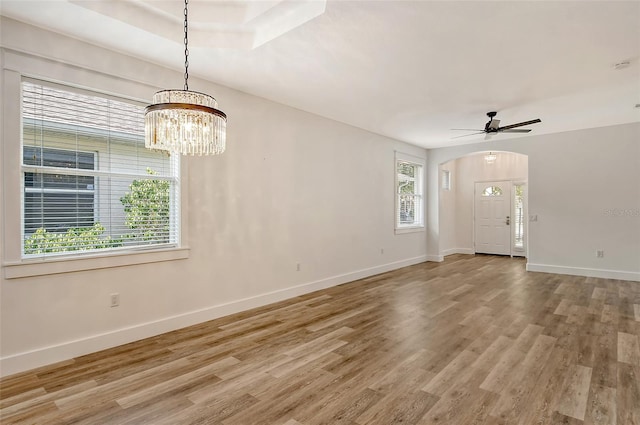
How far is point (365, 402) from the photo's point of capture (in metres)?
2.20

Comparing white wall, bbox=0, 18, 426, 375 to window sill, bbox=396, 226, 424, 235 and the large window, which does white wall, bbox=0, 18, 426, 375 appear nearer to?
window sill, bbox=396, 226, 424, 235

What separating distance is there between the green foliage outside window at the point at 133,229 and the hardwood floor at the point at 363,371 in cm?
100

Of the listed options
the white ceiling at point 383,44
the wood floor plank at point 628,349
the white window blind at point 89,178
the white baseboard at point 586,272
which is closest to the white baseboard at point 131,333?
the white window blind at point 89,178

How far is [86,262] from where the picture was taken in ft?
9.66

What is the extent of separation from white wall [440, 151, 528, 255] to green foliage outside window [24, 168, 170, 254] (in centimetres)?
733

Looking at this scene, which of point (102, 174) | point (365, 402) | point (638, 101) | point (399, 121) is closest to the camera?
point (365, 402)

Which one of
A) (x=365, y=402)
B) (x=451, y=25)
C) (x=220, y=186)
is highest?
(x=451, y=25)

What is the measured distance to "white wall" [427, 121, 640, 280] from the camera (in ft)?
19.1

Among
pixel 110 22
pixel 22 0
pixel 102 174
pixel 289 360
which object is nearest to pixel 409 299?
pixel 289 360

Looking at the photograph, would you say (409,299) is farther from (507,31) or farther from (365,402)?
(507,31)

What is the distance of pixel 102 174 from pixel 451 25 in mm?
3393

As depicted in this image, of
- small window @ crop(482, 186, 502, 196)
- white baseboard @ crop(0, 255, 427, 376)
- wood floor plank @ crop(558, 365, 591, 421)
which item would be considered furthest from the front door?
wood floor plank @ crop(558, 365, 591, 421)

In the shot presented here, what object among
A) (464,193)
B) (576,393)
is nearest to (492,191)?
(464,193)

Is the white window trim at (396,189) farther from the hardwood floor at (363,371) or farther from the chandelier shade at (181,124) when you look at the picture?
the chandelier shade at (181,124)
